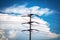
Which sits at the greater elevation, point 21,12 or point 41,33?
point 21,12

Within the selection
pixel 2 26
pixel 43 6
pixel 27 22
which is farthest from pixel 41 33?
pixel 2 26

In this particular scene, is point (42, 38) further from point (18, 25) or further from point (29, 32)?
point (18, 25)

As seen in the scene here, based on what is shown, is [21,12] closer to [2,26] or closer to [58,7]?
[2,26]

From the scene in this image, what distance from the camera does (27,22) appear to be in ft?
10.6

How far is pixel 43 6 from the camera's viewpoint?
3.20m

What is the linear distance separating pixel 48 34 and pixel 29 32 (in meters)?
0.42

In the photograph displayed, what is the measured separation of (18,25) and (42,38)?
1.94 feet

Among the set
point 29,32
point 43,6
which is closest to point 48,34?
point 29,32

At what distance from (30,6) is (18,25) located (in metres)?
0.49

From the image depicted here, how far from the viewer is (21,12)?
323cm

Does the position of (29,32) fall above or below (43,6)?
below

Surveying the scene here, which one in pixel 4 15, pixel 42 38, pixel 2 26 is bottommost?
pixel 42 38

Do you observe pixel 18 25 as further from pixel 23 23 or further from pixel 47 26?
pixel 47 26

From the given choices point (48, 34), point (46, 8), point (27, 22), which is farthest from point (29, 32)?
point (46, 8)
